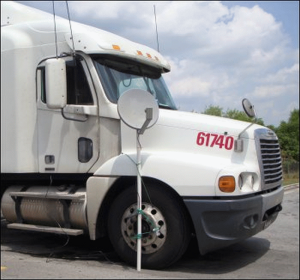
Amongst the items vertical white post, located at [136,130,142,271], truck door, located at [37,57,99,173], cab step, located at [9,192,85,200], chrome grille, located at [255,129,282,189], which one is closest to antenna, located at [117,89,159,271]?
vertical white post, located at [136,130,142,271]

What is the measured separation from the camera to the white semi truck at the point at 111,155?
511 cm

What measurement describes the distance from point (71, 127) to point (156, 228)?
1842 millimetres

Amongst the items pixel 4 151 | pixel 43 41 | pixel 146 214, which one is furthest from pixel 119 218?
pixel 43 41

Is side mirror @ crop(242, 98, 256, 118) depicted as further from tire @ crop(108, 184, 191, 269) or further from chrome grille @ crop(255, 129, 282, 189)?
tire @ crop(108, 184, 191, 269)

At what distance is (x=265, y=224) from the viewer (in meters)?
5.60

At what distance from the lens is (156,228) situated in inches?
205

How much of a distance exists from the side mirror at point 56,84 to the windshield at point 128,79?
0.51m

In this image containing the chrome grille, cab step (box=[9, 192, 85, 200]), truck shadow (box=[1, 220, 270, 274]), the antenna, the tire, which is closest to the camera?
the antenna

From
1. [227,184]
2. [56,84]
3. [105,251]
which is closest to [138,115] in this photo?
[56,84]

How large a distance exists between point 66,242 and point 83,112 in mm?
2269

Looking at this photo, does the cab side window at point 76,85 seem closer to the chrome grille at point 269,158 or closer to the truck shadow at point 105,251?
the truck shadow at point 105,251

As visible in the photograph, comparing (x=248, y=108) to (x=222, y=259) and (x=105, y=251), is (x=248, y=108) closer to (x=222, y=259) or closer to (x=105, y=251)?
(x=222, y=259)

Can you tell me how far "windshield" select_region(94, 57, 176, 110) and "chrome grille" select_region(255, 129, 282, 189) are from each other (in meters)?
1.50

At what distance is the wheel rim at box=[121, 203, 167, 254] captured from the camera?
5.23 metres
